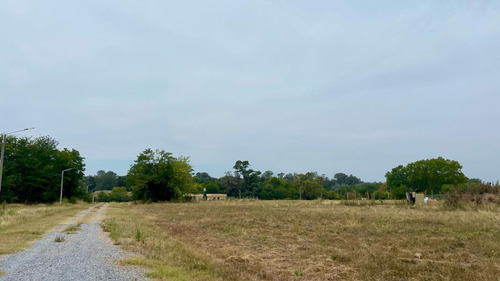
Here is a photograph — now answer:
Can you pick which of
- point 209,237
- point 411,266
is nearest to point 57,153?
point 209,237

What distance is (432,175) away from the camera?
391ft

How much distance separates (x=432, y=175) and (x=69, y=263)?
414ft

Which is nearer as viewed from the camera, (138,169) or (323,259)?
(323,259)

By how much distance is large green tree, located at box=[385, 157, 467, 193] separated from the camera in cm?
11694

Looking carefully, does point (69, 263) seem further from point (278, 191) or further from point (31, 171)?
point (278, 191)

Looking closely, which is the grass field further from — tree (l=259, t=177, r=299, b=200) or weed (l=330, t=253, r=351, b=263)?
tree (l=259, t=177, r=299, b=200)

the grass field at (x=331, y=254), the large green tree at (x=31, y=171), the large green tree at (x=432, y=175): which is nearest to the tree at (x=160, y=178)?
the large green tree at (x=31, y=171)

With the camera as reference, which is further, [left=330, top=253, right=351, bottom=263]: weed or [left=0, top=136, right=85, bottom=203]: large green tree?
[left=0, top=136, right=85, bottom=203]: large green tree

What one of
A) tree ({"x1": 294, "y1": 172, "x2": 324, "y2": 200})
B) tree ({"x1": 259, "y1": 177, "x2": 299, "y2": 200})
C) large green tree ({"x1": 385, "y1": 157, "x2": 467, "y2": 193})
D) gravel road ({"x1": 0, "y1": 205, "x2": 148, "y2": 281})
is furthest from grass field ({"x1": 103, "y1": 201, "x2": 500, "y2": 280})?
tree ({"x1": 259, "y1": 177, "x2": 299, "y2": 200})

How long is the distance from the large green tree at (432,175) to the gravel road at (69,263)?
122m

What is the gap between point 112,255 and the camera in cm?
1223

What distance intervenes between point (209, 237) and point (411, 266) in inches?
407

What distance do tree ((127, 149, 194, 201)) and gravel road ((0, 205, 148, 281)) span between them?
6347cm

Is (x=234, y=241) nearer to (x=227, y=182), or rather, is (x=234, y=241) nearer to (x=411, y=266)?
(x=411, y=266)
